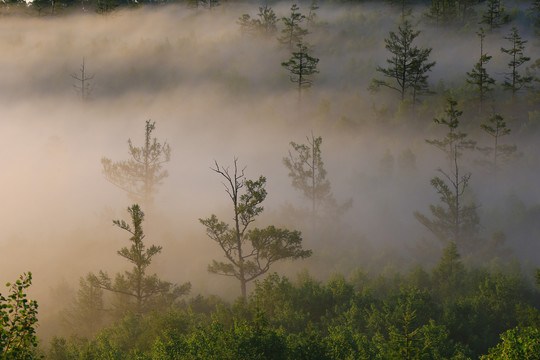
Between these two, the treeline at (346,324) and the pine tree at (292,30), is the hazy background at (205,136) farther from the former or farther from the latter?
the treeline at (346,324)

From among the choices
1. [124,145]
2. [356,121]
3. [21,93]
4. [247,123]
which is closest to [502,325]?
[356,121]

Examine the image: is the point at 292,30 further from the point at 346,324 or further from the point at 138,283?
the point at 346,324

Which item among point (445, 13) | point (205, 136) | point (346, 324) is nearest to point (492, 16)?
point (445, 13)

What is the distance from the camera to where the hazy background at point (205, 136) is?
42812 mm

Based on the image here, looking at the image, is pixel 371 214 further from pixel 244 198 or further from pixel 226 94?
pixel 226 94

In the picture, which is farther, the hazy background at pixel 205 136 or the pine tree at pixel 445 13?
the pine tree at pixel 445 13

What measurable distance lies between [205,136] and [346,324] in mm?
56445

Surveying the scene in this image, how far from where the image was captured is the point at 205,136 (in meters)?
74.7

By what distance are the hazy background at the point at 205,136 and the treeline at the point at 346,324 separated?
9103 millimetres

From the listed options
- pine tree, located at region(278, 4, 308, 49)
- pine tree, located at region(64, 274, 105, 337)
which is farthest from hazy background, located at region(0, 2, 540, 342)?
pine tree, located at region(64, 274, 105, 337)

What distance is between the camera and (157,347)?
1524cm

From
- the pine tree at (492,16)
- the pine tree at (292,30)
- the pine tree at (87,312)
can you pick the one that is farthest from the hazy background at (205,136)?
the pine tree at (87,312)

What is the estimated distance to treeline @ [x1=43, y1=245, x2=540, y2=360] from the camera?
14.6 m

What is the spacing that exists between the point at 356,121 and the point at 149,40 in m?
64.3
